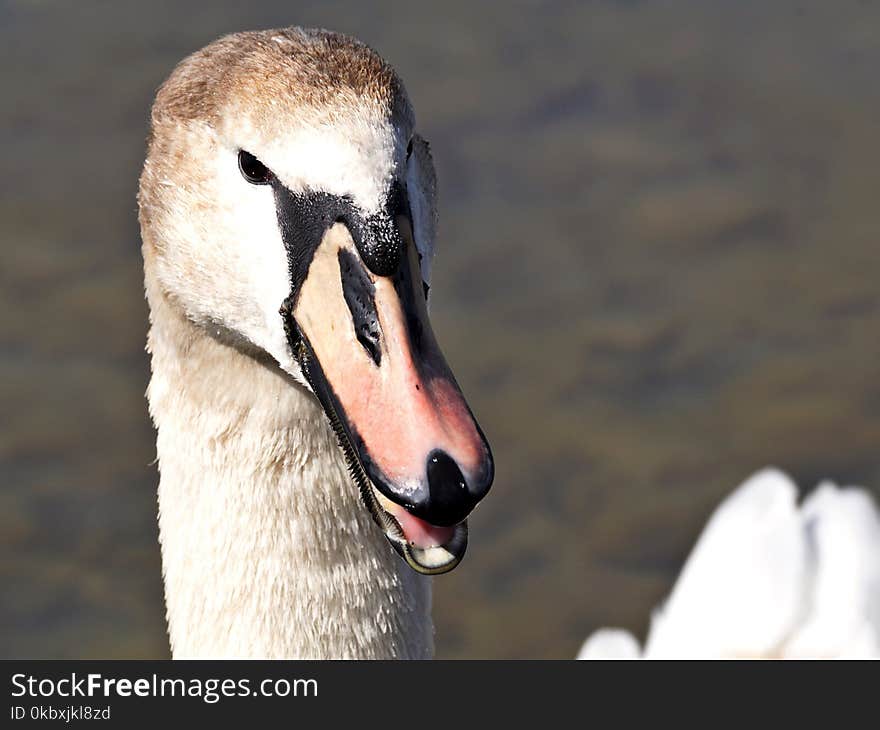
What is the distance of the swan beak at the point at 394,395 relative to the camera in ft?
6.89

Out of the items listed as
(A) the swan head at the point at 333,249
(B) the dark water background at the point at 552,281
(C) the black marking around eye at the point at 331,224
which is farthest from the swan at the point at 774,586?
(C) the black marking around eye at the point at 331,224

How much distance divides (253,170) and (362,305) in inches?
11.8

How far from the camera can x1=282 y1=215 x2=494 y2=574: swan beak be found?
210 cm

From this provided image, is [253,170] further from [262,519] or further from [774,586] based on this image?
[774,586]

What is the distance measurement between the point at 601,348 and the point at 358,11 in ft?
7.56

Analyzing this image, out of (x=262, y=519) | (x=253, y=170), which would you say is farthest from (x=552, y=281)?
(x=253, y=170)

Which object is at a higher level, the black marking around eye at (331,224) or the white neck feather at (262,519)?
the black marking around eye at (331,224)

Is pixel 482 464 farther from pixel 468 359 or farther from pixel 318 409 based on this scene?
pixel 468 359

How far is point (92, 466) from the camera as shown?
5.11 m

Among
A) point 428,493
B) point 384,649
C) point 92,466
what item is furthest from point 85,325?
point 428,493

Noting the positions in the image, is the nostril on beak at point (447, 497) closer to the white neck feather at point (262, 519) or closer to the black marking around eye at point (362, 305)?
the black marking around eye at point (362, 305)

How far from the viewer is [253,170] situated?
91.8 inches

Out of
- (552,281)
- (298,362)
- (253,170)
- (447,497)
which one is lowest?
(447,497)

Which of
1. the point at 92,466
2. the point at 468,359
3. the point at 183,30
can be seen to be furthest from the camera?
the point at 183,30
